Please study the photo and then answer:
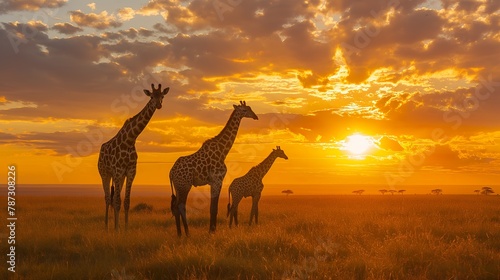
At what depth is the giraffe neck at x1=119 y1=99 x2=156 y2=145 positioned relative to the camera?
14570 millimetres

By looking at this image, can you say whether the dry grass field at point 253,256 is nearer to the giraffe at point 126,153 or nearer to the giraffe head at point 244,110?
the giraffe at point 126,153

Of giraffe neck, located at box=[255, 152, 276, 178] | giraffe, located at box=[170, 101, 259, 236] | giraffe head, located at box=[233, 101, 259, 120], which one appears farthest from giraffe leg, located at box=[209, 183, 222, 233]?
giraffe neck, located at box=[255, 152, 276, 178]

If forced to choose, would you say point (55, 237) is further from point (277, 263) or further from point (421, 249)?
point (421, 249)

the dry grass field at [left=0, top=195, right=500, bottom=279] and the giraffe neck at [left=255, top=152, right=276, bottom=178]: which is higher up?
the giraffe neck at [left=255, top=152, right=276, bottom=178]

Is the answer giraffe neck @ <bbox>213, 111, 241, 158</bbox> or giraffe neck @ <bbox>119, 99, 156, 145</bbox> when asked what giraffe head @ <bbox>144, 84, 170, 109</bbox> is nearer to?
giraffe neck @ <bbox>119, 99, 156, 145</bbox>

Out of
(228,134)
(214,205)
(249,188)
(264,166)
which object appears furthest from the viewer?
(264,166)

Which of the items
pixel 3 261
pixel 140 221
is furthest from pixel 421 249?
pixel 140 221

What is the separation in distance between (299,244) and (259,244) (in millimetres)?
986

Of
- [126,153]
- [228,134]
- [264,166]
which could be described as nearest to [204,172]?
[228,134]

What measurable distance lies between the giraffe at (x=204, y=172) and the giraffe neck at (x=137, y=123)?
5.31ft

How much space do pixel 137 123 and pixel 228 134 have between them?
2.88 meters

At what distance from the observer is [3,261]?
1072 centimetres

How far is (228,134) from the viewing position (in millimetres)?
14906

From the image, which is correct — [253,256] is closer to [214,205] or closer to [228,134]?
[214,205]
